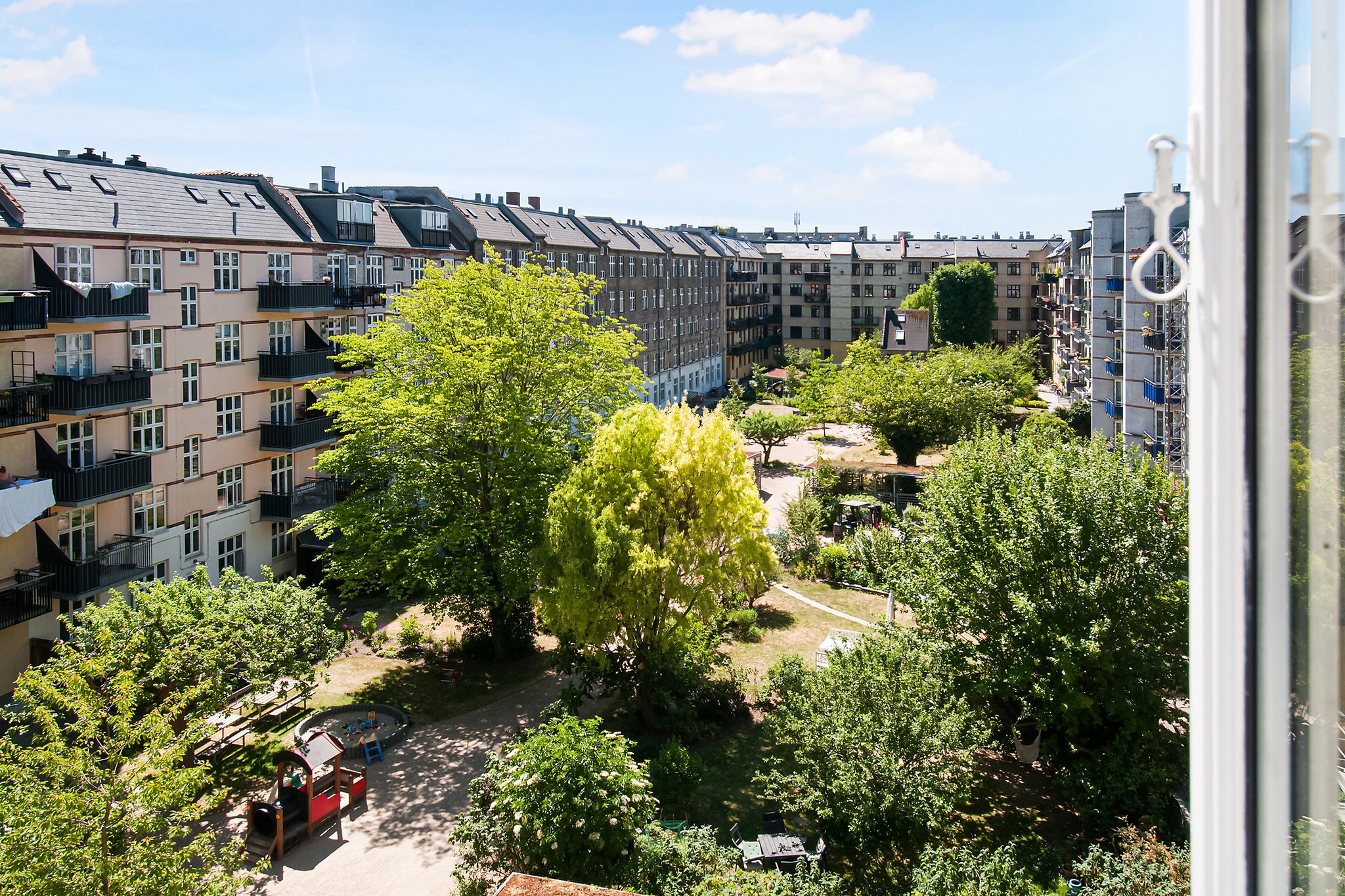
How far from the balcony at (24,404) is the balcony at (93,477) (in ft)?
2.12

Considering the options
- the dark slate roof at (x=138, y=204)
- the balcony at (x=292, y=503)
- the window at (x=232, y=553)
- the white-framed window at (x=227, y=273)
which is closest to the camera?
the dark slate roof at (x=138, y=204)

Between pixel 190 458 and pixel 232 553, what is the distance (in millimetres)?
2881

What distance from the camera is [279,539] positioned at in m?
25.6

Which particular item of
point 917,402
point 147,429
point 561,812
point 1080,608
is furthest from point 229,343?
point 917,402

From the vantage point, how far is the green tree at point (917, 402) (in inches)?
1421

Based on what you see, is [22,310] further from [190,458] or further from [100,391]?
[190,458]

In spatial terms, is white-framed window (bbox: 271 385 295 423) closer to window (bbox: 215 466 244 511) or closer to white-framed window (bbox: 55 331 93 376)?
window (bbox: 215 466 244 511)

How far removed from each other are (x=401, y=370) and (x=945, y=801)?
1347 centimetres

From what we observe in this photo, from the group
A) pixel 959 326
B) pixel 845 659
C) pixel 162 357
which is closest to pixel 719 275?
pixel 959 326

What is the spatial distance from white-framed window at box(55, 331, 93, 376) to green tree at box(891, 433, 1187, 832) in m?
17.4

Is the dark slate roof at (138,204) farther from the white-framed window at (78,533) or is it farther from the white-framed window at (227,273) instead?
the white-framed window at (78,533)

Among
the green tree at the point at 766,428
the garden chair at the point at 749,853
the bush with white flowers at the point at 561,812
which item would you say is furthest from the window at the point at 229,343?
the green tree at the point at 766,428

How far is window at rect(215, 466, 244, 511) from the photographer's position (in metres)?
23.6

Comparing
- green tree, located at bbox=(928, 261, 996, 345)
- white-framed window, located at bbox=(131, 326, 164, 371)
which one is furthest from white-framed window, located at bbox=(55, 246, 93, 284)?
green tree, located at bbox=(928, 261, 996, 345)
